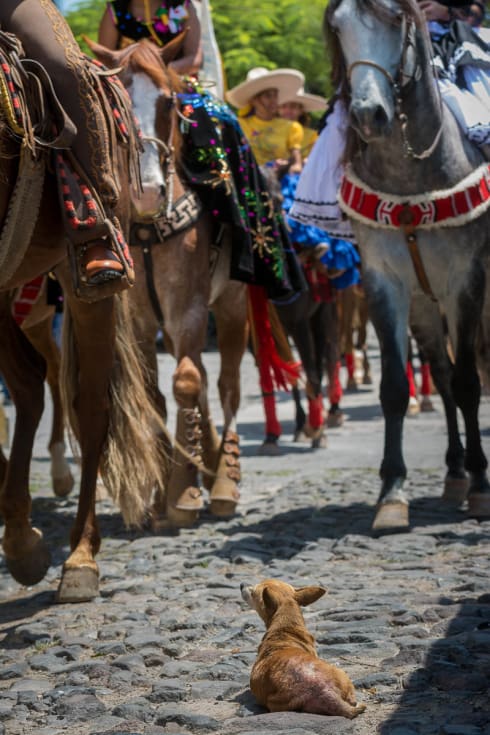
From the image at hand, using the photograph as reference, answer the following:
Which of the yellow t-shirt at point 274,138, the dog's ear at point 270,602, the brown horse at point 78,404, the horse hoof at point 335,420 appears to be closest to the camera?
the dog's ear at point 270,602

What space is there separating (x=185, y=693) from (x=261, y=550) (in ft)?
7.24

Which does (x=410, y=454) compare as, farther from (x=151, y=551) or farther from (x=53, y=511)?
(x=151, y=551)

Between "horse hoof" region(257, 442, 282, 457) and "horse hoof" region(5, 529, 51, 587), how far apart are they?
5.39 m

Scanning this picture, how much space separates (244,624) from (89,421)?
1.25 metres

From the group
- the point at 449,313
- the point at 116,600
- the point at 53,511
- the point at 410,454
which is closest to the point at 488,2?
the point at 449,313

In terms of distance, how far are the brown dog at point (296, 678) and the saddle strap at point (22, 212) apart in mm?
1679

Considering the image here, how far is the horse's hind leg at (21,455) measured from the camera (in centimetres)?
483

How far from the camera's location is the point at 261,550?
18.4ft

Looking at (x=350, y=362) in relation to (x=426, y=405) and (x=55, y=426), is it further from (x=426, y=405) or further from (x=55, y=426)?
(x=55, y=426)

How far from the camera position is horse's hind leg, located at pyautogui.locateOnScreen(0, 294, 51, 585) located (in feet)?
15.9

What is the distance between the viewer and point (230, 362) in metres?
7.46

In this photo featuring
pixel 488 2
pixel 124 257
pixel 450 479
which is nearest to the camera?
pixel 124 257

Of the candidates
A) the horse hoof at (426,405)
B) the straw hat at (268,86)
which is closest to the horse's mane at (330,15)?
the straw hat at (268,86)

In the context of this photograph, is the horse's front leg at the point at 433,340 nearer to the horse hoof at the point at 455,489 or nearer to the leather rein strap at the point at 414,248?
the horse hoof at the point at 455,489
